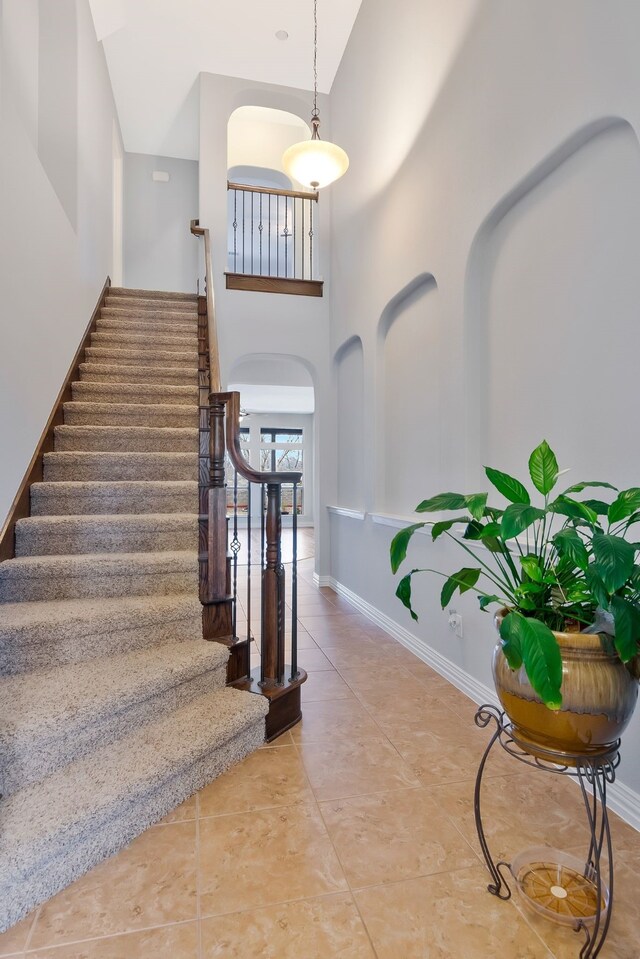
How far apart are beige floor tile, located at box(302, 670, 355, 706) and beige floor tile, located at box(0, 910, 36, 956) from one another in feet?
4.79

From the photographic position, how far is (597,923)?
3.85ft

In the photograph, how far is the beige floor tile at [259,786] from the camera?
182 centimetres

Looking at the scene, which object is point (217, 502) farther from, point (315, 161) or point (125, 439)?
point (315, 161)

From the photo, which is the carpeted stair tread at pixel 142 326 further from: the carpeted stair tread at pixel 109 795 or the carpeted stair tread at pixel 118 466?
the carpeted stair tread at pixel 109 795

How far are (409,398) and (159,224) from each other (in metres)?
5.86

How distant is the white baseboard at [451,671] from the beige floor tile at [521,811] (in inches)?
5.3

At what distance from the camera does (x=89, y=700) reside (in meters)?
1.76

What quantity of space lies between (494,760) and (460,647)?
75 cm

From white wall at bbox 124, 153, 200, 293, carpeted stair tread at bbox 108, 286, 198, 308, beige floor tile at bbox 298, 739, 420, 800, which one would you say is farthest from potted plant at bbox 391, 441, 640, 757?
white wall at bbox 124, 153, 200, 293

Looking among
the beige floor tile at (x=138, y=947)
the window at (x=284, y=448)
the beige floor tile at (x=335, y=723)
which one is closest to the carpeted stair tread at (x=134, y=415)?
the beige floor tile at (x=335, y=723)

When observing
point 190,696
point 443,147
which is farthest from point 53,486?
point 443,147

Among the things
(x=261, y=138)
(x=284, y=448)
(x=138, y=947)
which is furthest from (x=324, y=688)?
(x=284, y=448)

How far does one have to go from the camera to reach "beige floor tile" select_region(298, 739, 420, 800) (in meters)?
1.92

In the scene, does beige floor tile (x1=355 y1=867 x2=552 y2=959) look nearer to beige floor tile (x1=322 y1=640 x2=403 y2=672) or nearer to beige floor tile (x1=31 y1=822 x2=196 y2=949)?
beige floor tile (x1=31 y1=822 x2=196 y2=949)
